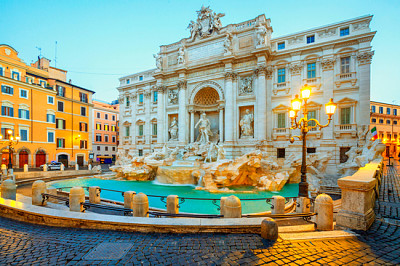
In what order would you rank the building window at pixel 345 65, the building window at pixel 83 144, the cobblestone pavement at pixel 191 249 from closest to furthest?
the cobblestone pavement at pixel 191 249 < the building window at pixel 345 65 < the building window at pixel 83 144

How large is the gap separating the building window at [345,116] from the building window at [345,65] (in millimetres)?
3555

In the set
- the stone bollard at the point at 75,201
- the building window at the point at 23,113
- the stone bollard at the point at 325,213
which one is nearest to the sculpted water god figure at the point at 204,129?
the stone bollard at the point at 75,201

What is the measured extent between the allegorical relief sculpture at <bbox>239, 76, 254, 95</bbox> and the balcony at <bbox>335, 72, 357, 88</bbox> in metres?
7.97

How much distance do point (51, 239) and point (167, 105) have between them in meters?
23.4

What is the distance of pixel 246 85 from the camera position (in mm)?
21906

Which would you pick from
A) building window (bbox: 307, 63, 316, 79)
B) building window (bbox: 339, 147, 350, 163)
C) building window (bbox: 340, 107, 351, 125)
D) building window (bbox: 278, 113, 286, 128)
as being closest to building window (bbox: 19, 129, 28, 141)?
building window (bbox: 278, 113, 286, 128)

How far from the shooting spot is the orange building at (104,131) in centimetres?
4222

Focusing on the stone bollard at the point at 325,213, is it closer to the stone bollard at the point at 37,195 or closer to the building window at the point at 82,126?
the stone bollard at the point at 37,195

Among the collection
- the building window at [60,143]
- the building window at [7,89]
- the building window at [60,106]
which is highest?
the building window at [7,89]

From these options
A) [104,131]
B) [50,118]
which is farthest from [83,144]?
[104,131]

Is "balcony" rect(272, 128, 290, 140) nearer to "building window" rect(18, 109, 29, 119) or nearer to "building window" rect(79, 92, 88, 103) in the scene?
"building window" rect(79, 92, 88, 103)

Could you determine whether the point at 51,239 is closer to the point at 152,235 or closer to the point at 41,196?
the point at 152,235

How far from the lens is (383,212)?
18.8ft

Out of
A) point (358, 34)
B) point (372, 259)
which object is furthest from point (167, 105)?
point (372, 259)
